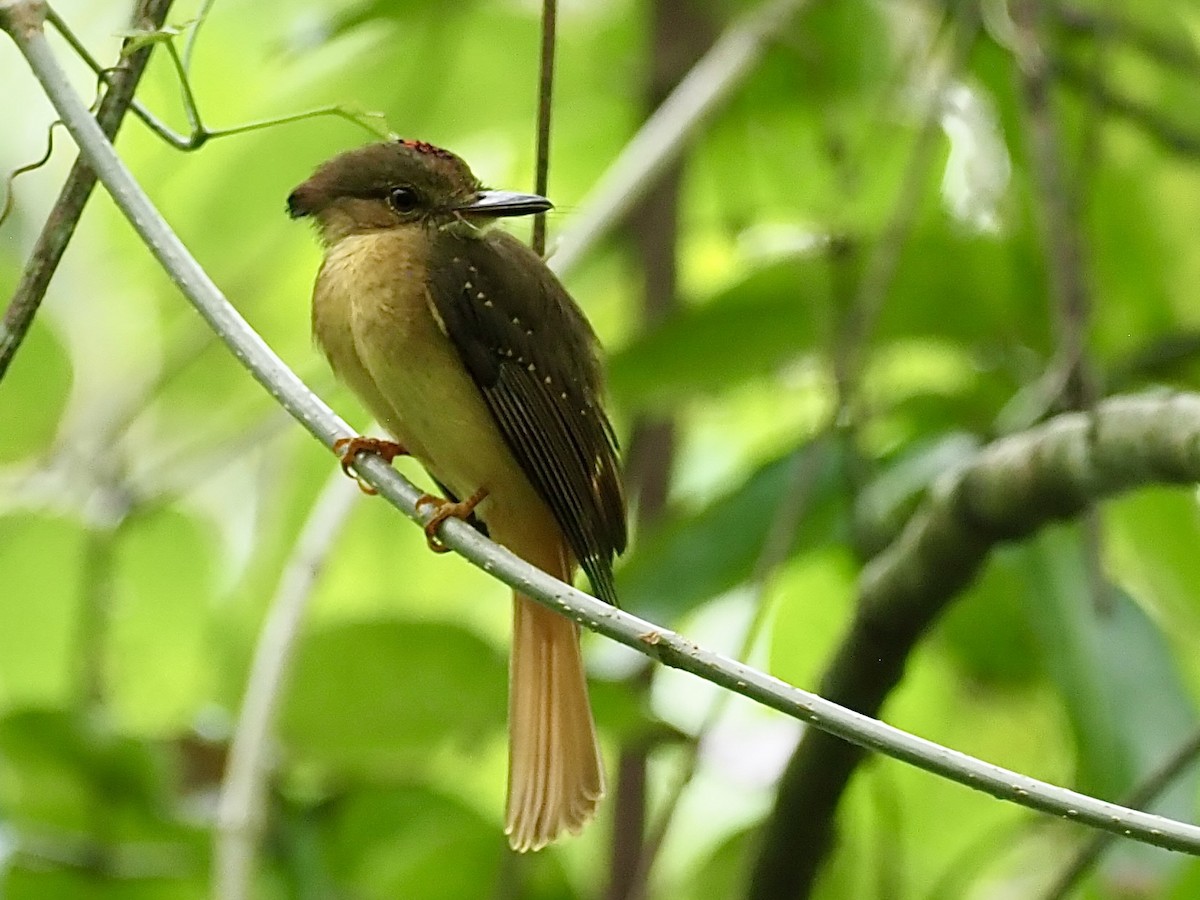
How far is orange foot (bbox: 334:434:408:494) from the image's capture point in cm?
125

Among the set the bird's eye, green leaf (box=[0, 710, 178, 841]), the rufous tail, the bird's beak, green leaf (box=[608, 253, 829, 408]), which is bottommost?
green leaf (box=[0, 710, 178, 841])

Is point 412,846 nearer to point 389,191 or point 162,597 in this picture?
point 162,597

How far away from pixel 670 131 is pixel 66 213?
101 centimetres

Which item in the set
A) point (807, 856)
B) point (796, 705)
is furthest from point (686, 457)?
point (796, 705)

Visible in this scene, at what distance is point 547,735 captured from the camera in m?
1.70

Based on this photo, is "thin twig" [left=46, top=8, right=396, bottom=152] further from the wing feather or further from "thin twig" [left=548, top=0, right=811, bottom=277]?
"thin twig" [left=548, top=0, right=811, bottom=277]

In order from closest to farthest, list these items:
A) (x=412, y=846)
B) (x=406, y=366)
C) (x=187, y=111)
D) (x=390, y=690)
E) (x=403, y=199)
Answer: (x=187, y=111) → (x=406, y=366) → (x=403, y=199) → (x=390, y=690) → (x=412, y=846)

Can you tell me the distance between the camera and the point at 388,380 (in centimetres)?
164

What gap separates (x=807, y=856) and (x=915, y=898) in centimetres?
41

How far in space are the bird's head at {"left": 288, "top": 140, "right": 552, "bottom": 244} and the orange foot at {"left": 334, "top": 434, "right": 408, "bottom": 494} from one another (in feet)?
0.71

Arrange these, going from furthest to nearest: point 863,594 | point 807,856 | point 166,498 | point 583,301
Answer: point 583,301, point 166,498, point 807,856, point 863,594

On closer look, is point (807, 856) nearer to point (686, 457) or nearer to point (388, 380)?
point (388, 380)

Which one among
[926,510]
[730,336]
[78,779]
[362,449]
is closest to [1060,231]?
[926,510]

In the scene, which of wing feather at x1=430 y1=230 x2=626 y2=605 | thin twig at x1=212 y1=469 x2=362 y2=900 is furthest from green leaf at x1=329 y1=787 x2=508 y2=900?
wing feather at x1=430 y1=230 x2=626 y2=605
